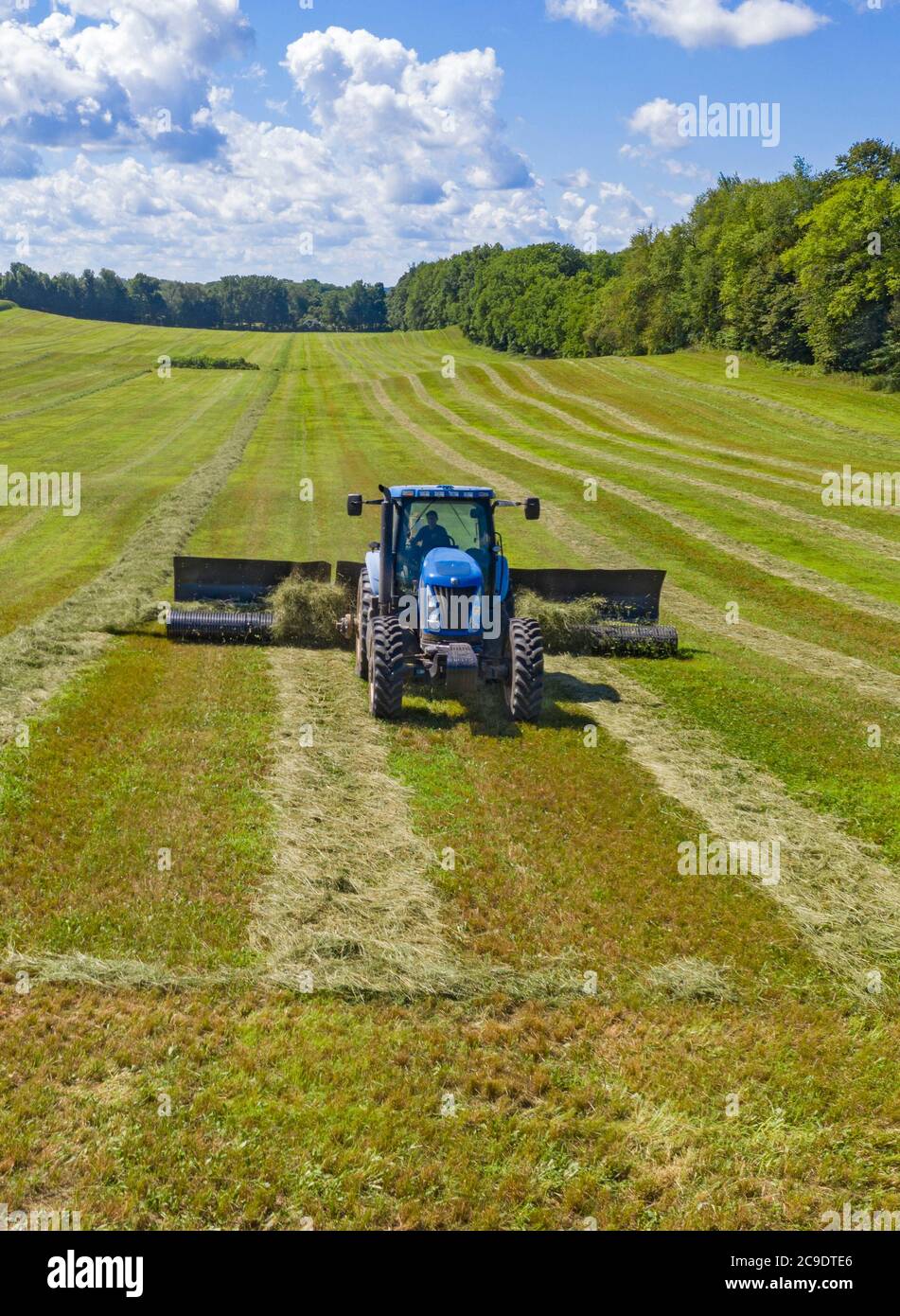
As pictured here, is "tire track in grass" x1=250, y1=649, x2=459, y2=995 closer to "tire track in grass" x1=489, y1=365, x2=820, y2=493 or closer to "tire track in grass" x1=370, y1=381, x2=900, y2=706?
"tire track in grass" x1=370, y1=381, x2=900, y2=706

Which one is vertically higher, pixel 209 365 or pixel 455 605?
pixel 209 365

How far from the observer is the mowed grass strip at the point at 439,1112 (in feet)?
16.4

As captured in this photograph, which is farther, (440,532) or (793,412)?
(793,412)

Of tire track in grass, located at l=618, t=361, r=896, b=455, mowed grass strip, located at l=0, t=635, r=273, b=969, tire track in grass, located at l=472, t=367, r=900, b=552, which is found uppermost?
tire track in grass, located at l=618, t=361, r=896, b=455

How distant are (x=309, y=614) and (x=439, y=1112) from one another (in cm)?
1095


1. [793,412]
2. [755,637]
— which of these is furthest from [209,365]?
[755,637]

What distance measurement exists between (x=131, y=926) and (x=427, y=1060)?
2.75m

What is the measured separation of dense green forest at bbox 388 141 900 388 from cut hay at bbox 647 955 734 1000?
5014cm

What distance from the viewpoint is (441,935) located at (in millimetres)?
7512

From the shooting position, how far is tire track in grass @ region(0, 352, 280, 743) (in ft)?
42.0

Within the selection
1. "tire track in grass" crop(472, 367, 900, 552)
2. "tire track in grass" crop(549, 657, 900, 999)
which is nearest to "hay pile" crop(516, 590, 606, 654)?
"tire track in grass" crop(549, 657, 900, 999)

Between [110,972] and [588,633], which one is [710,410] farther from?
[110,972]

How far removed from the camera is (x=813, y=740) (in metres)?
12.4
